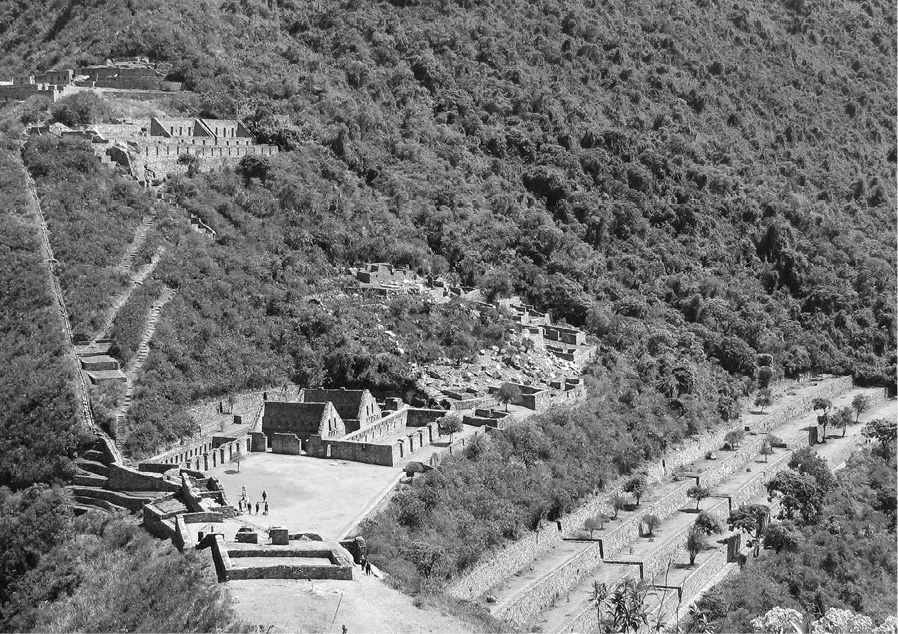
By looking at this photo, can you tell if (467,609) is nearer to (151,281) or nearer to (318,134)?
(151,281)

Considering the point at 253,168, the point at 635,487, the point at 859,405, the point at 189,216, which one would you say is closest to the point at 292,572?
the point at 635,487

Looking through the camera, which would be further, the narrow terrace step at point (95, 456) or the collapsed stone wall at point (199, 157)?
the collapsed stone wall at point (199, 157)

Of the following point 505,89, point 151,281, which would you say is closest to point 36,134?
point 151,281

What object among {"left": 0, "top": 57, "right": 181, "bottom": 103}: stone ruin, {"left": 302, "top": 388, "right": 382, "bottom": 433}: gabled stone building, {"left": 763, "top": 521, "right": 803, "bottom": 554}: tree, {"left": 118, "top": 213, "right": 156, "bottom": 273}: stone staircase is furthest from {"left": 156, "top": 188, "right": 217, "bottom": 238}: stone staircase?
{"left": 763, "top": 521, "right": 803, "bottom": 554}: tree


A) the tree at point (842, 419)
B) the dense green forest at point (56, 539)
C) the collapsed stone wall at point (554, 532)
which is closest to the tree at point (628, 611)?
the collapsed stone wall at point (554, 532)

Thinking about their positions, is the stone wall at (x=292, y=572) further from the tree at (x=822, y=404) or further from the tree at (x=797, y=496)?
the tree at (x=822, y=404)
